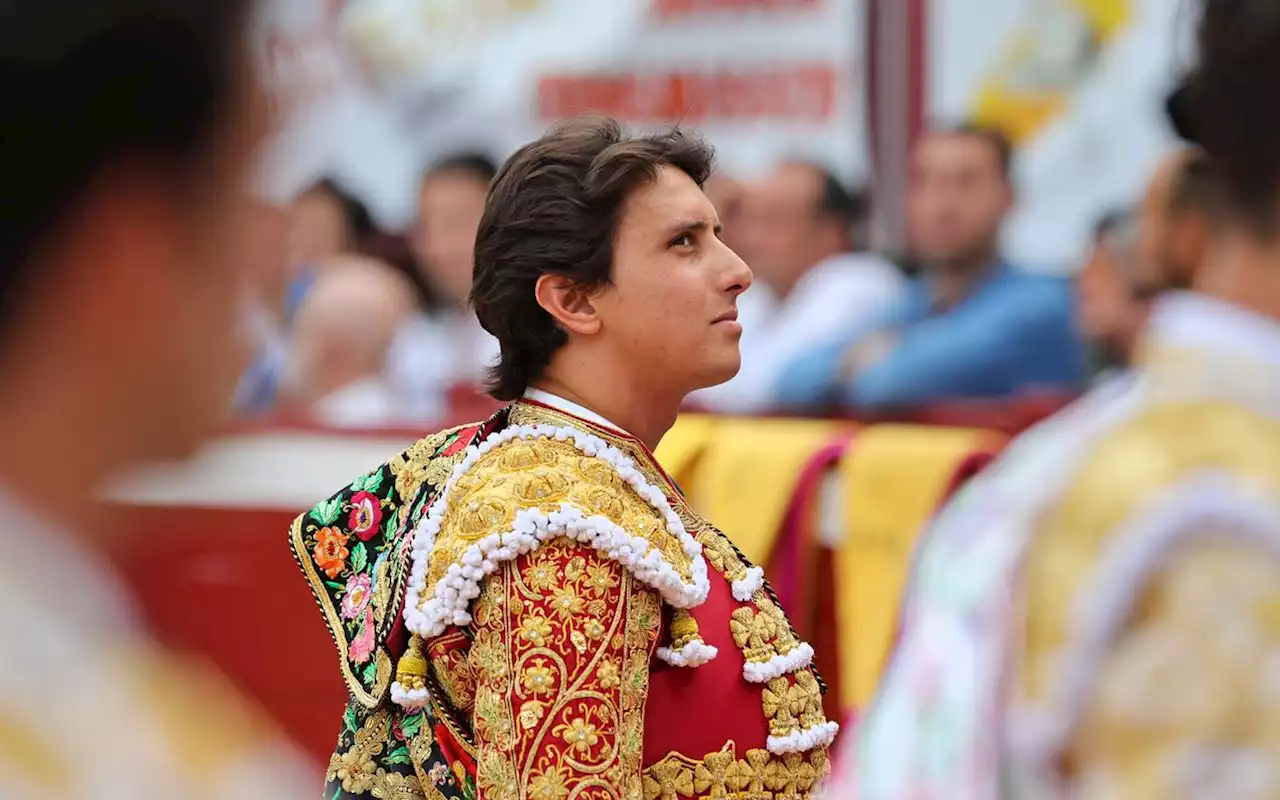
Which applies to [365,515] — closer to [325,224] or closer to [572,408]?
[572,408]

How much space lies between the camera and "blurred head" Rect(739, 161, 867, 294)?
20.3 feet

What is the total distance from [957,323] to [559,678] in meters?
3.20

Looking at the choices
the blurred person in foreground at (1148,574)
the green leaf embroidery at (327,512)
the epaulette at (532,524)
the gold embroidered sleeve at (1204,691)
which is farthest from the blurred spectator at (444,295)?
the gold embroidered sleeve at (1204,691)

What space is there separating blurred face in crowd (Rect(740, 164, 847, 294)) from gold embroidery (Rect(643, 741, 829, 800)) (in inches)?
154

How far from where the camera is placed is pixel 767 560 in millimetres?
4090

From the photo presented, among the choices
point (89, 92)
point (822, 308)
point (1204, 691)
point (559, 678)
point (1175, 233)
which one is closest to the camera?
point (89, 92)

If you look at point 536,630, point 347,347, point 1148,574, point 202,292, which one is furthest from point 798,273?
point 202,292

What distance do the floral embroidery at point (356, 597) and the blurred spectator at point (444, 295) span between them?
3.43 m

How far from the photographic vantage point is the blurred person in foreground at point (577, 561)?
2188mm

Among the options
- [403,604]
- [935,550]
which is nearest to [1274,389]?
[935,550]

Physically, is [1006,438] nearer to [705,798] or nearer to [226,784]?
[705,798]

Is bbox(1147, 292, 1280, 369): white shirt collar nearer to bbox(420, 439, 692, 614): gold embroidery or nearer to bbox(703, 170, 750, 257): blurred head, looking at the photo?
bbox(420, 439, 692, 614): gold embroidery

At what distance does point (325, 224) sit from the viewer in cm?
754

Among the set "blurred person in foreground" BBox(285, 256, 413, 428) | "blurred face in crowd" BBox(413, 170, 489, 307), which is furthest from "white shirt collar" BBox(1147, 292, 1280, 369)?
"blurred face in crowd" BBox(413, 170, 489, 307)
